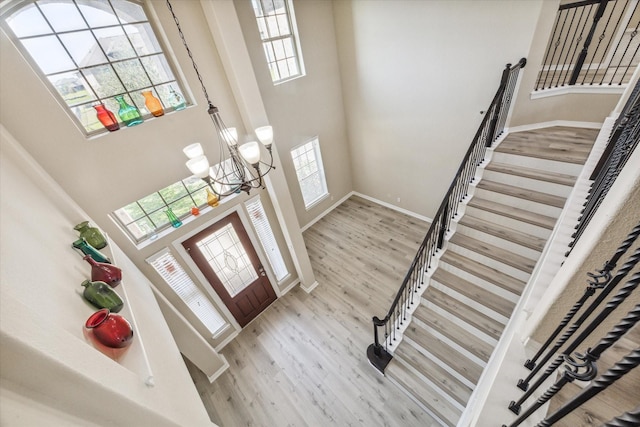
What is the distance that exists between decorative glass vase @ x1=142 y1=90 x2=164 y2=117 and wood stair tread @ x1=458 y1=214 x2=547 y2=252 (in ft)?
12.2

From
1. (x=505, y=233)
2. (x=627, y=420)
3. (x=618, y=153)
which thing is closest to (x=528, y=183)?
(x=505, y=233)

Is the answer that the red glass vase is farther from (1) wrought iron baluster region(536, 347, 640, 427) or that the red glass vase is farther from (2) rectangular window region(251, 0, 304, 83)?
(2) rectangular window region(251, 0, 304, 83)

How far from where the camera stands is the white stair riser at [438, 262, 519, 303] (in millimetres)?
2717

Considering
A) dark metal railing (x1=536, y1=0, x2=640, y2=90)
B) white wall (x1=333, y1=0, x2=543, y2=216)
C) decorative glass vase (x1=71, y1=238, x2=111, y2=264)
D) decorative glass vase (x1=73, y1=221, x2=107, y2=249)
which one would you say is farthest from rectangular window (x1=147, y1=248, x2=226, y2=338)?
dark metal railing (x1=536, y1=0, x2=640, y2=90)

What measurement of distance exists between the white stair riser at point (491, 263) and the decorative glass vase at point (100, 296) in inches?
134

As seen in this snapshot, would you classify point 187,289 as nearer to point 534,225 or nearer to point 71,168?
point 71,168

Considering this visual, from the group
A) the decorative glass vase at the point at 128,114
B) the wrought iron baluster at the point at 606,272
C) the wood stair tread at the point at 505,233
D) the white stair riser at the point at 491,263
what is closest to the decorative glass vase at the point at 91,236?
the decorative glass vase at the point at 128,114

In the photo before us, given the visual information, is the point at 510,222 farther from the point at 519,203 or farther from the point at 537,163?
the point at 537,163

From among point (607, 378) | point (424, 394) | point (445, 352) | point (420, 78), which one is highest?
point (420, 78)

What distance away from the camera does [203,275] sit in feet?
11.1

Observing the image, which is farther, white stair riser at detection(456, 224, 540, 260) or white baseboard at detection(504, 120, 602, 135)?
white baseboard at detection(504, 120, 602, 135)

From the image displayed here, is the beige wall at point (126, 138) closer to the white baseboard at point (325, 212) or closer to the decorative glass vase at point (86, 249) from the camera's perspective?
the decorative glass vase at point (86, 249)

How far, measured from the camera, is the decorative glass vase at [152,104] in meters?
2.41

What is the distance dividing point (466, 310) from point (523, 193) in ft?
5.20
